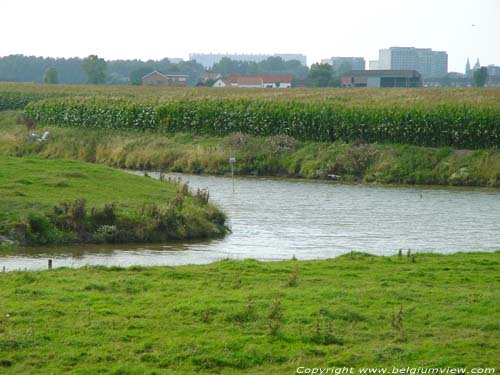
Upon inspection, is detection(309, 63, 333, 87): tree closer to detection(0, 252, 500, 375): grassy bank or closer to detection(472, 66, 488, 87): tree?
detection(472, 66, 488, 87): tree

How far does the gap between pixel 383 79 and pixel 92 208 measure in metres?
93.4

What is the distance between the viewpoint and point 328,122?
164 feet

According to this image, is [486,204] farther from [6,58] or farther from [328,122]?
[6,58]

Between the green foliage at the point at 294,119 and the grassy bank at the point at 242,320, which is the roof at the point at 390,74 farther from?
the grassy bank at the point at 242,320

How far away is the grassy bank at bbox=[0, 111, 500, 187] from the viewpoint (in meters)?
42.8

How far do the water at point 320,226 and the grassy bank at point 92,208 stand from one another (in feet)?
2.33

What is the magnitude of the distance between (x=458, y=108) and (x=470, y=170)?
6.08 meters

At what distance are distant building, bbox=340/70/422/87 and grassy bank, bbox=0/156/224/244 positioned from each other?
284ft

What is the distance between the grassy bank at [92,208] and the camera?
952 inches

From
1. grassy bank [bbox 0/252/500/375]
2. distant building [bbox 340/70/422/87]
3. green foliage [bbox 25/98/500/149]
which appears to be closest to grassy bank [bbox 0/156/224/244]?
grassy bank [bbox 0/252/500/375]

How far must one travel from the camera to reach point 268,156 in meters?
47.6

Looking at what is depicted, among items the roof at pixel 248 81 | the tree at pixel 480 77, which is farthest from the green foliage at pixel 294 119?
the tree at pixel 480 77

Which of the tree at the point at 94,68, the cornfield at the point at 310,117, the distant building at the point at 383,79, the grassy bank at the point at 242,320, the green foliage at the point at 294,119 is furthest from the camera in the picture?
the tree at the point at 94,68

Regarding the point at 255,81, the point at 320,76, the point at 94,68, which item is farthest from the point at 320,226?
the point at 94,68
